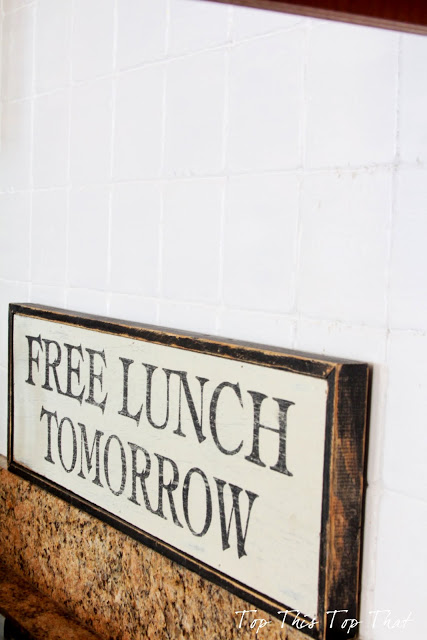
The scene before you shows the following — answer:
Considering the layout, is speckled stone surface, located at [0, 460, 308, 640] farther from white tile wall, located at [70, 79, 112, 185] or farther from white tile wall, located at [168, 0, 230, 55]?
white tile wall, located at [168, 0, 230, 55]

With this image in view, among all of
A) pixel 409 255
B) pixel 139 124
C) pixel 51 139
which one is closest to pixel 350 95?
pixel 409 255

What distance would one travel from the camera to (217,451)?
0.92m

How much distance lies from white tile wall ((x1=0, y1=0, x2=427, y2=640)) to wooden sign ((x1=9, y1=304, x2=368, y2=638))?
38 mm

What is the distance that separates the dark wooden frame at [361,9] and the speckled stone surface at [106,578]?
0.70m

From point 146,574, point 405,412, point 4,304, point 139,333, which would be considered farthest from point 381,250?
point 4,304

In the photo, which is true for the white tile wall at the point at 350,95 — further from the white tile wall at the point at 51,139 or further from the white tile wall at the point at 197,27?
the white tile wall at the point at 51,139

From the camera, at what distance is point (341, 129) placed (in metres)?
0.78

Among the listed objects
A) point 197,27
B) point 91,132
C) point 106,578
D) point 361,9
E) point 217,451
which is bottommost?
point 106,578

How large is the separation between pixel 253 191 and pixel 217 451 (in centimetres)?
34

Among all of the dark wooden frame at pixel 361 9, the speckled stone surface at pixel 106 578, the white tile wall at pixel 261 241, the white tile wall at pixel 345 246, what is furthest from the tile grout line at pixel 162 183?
the dark wooden frame at pixel 361 9

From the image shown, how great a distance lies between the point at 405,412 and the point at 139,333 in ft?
1.46

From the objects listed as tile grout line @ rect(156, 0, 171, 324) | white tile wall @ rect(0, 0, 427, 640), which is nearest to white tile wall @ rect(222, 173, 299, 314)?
white tile wall @ rect(0, 0, 427, 640)

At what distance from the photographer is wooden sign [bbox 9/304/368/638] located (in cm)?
77

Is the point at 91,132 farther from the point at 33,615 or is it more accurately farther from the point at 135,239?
the point at 33,615
